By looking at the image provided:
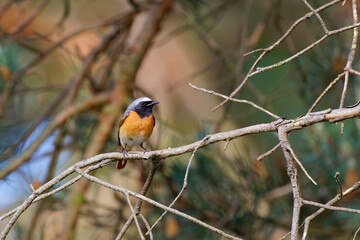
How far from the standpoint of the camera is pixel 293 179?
5.24 feet

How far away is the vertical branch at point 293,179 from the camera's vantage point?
149 cm

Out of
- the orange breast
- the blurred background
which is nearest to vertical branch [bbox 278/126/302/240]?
the orange breast

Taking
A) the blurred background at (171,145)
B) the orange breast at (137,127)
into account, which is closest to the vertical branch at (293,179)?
the orange breast at (137,127)

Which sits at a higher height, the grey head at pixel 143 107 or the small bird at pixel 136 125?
the grey head at pixel 143 107

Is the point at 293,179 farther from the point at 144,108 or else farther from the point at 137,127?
the point at 144,108

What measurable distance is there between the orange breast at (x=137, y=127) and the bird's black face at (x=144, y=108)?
0.04 meters

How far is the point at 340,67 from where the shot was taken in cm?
383

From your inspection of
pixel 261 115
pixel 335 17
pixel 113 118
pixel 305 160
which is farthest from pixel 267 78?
pixel 113 118

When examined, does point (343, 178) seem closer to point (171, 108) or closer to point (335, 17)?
point (335, 17)

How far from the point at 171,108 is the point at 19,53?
223 cm

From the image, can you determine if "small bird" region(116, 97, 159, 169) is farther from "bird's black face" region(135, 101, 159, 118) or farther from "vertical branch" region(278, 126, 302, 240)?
"vertical branch" region(278, 126, 302, 240)

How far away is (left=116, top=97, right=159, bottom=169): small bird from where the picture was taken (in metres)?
3.57

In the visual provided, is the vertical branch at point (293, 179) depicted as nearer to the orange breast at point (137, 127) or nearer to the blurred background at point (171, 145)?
the orange breast at point (137, 127)

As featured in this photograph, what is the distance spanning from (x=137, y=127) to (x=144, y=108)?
0.18 metres
